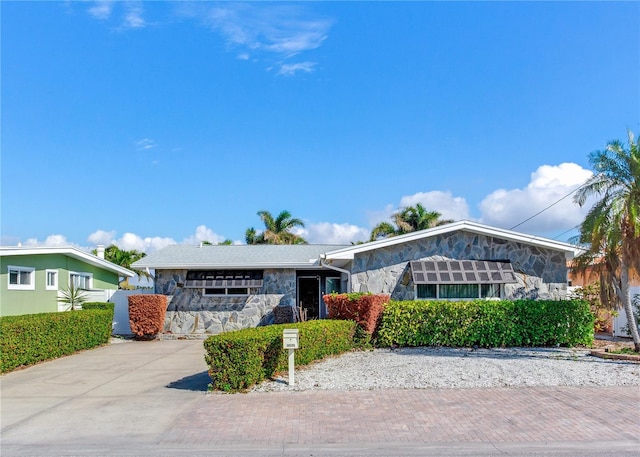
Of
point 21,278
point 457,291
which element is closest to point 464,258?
point 457,291

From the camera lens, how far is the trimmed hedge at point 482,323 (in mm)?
14039

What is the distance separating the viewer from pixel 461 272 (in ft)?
52.2

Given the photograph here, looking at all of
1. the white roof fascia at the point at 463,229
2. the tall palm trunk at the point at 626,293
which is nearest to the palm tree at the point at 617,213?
the tall palm trunk at the point at 626,293

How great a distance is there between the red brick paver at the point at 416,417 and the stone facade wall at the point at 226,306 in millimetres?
10132

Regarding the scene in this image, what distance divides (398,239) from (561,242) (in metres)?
4.83

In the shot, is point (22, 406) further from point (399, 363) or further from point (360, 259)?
point (360, 259)

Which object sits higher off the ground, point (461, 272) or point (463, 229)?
point (463, 229)

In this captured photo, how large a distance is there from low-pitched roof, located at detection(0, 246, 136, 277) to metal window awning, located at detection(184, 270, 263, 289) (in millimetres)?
4223

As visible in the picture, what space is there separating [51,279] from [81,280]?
2142 mm

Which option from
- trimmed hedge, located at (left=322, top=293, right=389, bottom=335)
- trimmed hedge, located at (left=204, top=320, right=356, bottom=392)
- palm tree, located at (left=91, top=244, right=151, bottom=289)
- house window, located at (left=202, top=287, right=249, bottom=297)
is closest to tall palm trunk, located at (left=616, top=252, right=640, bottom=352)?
trimmed hedge, located at (left=322, top=293, right=389, bottom=335)

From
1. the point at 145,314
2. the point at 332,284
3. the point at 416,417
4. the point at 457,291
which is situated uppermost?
the point at 332,284

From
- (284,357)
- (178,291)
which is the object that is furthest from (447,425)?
(178,291)

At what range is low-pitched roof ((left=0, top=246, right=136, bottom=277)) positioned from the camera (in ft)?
52.3

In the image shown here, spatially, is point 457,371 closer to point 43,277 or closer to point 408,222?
point 43,277
